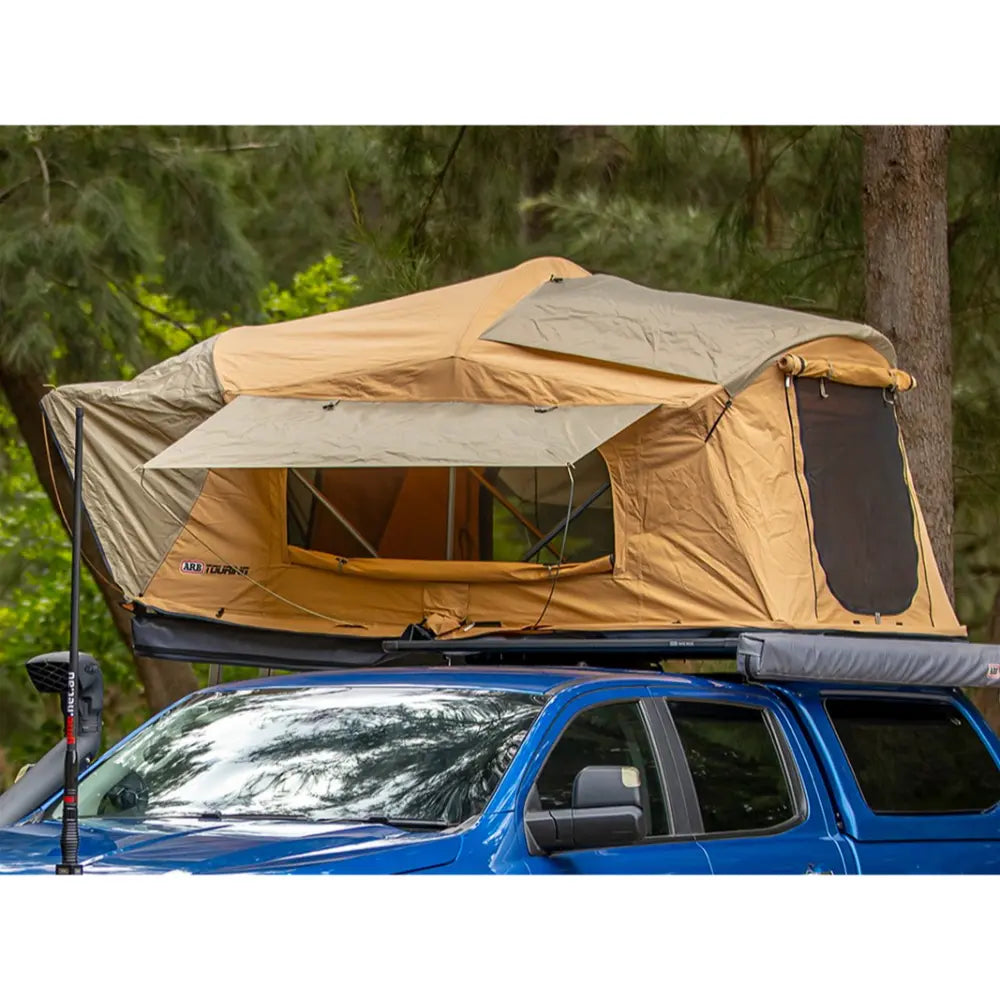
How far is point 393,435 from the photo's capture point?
7863 mm

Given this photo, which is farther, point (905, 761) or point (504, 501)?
point (504, 501)

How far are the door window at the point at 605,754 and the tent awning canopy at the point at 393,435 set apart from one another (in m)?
1.75

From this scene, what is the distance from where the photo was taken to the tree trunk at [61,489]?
1367 cm

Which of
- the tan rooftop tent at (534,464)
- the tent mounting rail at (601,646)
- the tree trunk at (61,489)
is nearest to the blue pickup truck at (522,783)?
the tent mounting rail at (601,646)

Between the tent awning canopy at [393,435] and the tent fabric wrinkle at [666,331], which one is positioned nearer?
the tent awning canopy at [393,435]

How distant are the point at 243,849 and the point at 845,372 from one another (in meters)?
4.84

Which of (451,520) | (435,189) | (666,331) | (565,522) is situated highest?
(435,189)

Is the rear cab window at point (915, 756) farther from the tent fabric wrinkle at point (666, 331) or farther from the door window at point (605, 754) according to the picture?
the tent fabric wrinkle at point (666, 331)

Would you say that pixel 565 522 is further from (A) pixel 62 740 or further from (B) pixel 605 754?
(B) pixel 605 754

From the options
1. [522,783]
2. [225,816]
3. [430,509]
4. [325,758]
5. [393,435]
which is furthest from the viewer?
[430,509]

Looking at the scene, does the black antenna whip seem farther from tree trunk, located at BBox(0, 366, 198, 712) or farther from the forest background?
tree trunk, located at BBox(0, 366, 198, 712)

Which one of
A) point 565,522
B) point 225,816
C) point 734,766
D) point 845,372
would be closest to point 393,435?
point 565,522

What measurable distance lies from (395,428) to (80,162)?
676 centimetres

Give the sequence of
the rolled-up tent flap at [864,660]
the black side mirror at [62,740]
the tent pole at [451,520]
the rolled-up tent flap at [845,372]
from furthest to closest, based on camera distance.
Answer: the tent pole at [451,520], the rolled-up tent flap at [845,372], the black side mirror at [62,740], the rolled-up tent flap at [864,660]
